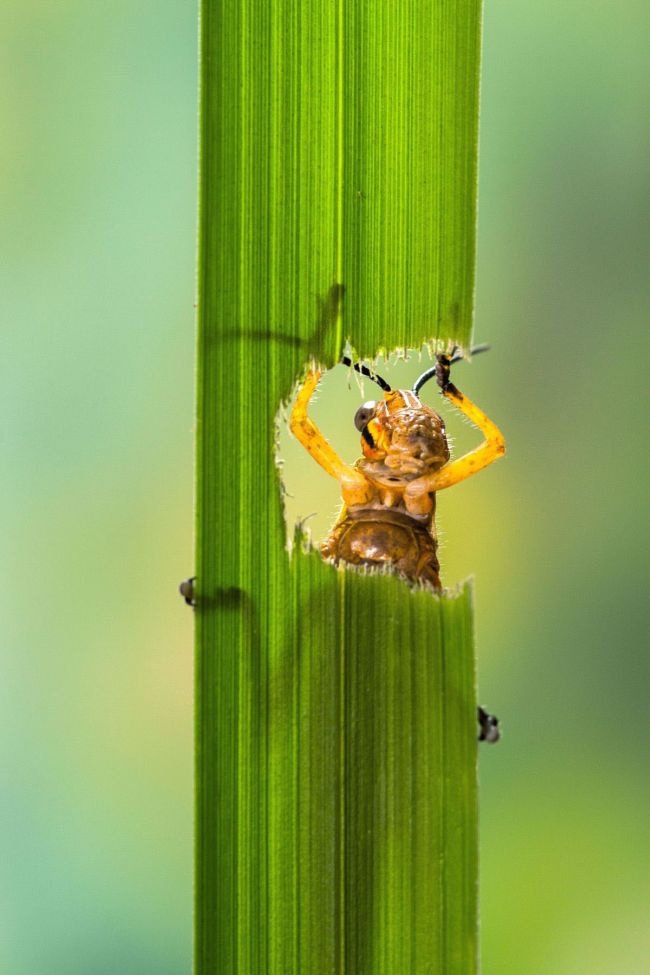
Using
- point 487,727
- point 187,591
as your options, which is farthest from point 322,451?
point 487,727

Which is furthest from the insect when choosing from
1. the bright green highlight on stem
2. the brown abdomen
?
the bright green highlight on stem

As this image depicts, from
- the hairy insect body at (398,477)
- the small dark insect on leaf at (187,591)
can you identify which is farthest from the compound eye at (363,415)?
the small dark insect on leaf at (187,591)

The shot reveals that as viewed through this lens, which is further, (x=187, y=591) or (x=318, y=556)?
(x=187, y=591)

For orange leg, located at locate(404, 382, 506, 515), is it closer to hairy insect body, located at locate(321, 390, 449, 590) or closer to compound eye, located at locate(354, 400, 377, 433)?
hairy insect body, located at locate(321, 390, 449, 590)

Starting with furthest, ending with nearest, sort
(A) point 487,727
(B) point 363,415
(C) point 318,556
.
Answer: (B) point 363,415, (A) point 487,727, (C) point 318,556

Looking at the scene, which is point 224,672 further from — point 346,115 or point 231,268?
point 346,115

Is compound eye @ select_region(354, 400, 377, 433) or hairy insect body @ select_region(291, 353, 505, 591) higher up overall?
compound eye @ select_region(354, 400, 377, 433)

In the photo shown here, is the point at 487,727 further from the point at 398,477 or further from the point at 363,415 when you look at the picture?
the point at 363,415
